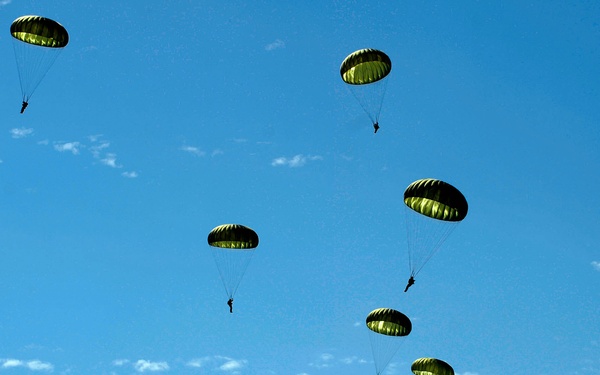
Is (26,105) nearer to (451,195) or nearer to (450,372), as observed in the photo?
(451,195)

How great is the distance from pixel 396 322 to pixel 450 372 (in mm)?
5614

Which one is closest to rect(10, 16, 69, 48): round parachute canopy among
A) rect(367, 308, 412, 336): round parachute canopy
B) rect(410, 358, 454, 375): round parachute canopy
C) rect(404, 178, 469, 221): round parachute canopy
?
rect(404, 178, 469, 221): round parachute canopy

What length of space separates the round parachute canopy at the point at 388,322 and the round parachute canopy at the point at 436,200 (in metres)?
12.5

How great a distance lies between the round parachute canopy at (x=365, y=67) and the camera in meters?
72.2

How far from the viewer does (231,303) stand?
239 ft

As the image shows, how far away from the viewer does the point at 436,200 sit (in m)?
62.9

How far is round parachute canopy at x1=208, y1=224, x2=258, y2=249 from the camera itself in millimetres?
71688

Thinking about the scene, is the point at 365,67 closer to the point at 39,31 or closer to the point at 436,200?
the point at 436,200

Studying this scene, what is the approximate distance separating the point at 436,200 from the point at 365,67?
45.2ft

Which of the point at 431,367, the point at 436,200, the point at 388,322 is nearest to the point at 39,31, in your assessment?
the point at 436,200

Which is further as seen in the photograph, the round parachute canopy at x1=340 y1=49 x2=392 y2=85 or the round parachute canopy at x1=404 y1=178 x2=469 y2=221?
the round parachute canopy at x1=340 y1=49 x2=392 y2=85

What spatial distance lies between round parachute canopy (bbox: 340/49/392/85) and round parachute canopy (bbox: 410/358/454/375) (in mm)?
19964

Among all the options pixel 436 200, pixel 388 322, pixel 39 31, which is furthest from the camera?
pixel 388 322

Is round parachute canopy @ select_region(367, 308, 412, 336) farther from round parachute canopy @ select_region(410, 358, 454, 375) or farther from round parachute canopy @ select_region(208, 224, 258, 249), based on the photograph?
round parachute canopy @ select_region(208, 224, 258, 249)
